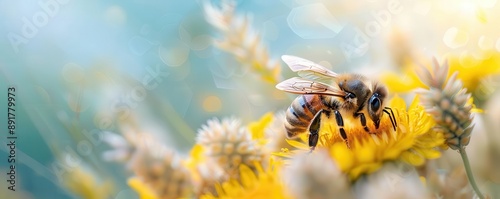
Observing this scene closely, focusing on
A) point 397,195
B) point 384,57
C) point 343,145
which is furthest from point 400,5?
point 397,195

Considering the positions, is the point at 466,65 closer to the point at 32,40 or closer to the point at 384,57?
the point at 384,57

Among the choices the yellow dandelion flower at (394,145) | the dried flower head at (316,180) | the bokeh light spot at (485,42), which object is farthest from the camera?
the bokeh light spot at (485,42)

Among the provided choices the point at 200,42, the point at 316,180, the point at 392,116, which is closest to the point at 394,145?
the point at 392,116

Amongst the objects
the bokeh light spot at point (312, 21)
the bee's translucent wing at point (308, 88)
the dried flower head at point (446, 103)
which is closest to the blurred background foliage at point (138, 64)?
the bokeh light spot at point (312, 21)

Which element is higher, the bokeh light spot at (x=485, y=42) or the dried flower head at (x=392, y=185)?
the bokeh light spot at (x=485, y=42)

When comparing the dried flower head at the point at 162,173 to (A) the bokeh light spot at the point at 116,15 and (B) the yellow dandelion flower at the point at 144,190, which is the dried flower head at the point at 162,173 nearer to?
(B) the yellow dandelion flower at the point at 144,190

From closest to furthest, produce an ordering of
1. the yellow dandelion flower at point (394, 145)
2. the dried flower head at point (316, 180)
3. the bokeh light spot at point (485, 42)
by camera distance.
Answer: the dried flower head at point (316, 180) → the yellow dandelion flower at point (394, 145) → the bokeh light spot at point (485, 42)
